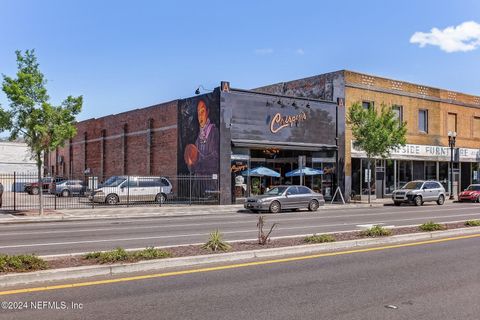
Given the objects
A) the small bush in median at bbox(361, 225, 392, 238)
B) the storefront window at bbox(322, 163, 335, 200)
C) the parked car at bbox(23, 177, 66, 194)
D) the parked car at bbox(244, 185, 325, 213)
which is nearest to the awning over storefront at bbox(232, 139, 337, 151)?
the storefront window at bbox(322, 163, 335, 200)

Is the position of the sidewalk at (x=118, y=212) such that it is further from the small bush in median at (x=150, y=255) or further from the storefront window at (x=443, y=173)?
the storefront window at (x=443, y=173)

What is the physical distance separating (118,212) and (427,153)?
27021 millimetres

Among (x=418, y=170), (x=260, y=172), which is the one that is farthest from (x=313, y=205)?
(x=418, y=170)

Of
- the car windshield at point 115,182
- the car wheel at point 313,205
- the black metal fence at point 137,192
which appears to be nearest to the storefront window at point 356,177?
the car wheel at point 313,205

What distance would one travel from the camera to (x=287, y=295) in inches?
274

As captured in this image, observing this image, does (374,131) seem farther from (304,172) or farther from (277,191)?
(277,191)

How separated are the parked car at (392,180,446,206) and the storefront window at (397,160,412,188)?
6098 millimetres

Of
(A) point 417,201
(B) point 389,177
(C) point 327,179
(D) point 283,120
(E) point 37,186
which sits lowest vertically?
(A) point 417,201

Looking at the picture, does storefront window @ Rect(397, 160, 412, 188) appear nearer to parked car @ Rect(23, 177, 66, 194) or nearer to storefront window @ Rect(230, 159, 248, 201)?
storefront window @ Rect(230, 159, 248, 201)

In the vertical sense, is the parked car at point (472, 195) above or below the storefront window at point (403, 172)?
below

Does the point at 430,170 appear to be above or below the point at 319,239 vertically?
above

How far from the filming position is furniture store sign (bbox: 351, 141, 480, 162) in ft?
124

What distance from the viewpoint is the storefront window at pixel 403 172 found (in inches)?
1556

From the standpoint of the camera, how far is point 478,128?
46.2 metres
